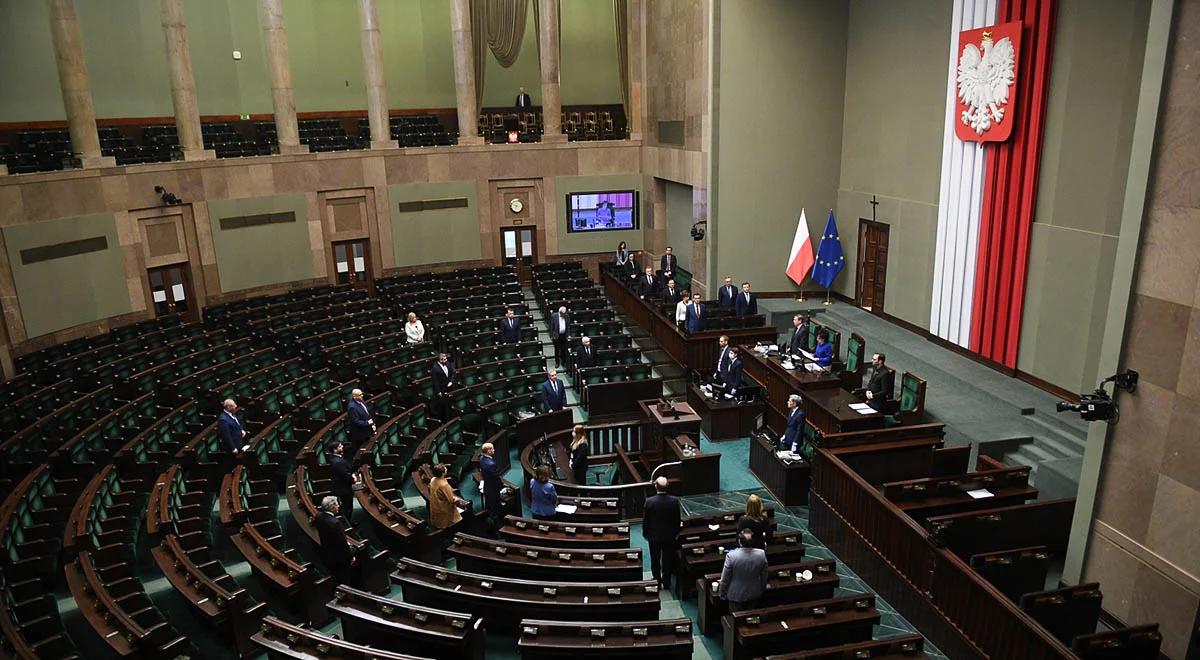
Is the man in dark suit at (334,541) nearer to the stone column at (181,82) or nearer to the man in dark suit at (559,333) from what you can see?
the man in dark suit at (559,333)

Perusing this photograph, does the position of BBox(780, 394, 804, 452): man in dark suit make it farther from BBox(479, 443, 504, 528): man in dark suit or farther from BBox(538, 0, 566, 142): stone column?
BBox(538, 0, 566, 142): stone column

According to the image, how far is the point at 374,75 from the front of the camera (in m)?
19.5

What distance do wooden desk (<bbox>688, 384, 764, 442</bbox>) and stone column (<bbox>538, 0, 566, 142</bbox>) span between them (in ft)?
38.1

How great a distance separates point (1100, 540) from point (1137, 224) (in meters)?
3.01

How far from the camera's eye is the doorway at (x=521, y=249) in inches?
861

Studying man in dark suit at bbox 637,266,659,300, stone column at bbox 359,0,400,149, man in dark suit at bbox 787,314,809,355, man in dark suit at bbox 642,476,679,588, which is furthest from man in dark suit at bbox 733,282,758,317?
stone column at bbox 359,0,400,149

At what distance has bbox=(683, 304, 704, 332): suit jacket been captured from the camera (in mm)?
13891

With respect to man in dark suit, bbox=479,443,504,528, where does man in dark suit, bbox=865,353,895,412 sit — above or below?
above

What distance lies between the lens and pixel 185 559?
22.6 ft

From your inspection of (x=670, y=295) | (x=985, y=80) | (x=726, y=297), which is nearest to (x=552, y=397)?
(x=670, y=295)

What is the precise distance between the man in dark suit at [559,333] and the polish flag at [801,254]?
5.75m

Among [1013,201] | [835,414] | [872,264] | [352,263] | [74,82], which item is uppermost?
[74,82]

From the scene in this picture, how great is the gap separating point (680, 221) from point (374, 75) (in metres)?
8.63

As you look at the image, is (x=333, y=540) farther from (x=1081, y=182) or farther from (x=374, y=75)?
(x=374, y=75)
